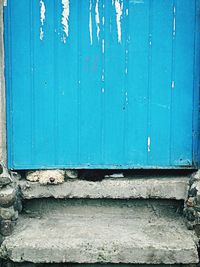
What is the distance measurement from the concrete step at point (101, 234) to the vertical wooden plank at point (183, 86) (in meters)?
0.49

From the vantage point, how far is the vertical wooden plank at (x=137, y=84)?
3613mm

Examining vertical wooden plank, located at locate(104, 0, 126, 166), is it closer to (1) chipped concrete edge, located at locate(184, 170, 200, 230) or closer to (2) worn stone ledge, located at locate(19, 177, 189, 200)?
(2) worn stone ledge, located at locate(19, 177, 189, 200)

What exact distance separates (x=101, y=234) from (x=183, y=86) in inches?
55.8

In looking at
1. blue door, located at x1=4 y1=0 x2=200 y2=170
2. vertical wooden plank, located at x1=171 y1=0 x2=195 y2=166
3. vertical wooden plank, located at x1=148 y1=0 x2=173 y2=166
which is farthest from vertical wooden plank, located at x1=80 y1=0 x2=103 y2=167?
vertical wooden plank, located at x1=171 y1=0 x2=195 y2=166

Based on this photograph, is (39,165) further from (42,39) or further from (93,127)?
(42,39)

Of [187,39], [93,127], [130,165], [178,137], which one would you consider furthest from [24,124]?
[187,39]

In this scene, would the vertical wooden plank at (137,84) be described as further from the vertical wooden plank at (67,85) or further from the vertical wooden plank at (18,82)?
the vertical wooden plank at (18,82)

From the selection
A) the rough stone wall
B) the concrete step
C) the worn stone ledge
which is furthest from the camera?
the worn stone ledge

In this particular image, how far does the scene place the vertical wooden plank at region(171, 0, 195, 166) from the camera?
3.60 m

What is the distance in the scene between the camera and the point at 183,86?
12.1ft

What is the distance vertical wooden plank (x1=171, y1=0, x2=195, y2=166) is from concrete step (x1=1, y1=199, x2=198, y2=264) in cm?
49

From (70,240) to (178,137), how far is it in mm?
1272

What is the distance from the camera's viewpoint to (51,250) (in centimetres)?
322

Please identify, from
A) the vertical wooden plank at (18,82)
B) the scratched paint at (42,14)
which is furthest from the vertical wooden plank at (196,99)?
the vertical wooden plank at (18,82)
